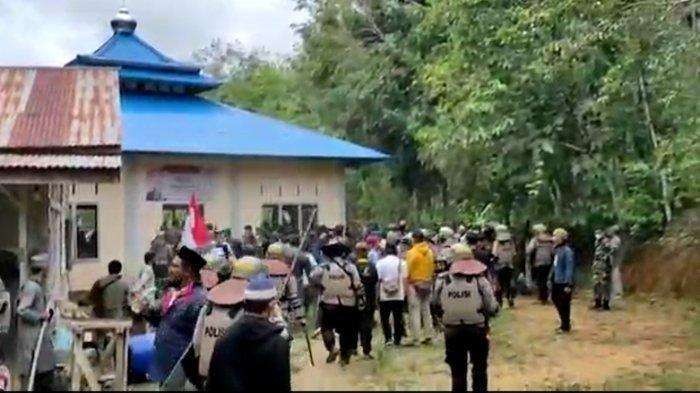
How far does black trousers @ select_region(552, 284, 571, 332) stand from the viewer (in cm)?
1705

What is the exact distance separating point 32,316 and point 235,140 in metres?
15.0

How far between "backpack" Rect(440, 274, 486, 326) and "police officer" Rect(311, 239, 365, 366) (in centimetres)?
323

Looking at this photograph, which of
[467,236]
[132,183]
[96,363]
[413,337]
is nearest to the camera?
[96,363]

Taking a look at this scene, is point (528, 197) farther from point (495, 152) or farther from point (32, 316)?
point (32, 316)

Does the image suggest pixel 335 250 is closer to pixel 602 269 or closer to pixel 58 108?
pixel 58 108

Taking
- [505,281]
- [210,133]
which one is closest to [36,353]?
[505,281]

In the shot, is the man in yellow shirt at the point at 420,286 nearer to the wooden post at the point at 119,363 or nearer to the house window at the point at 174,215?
the wooden post at the point at 119,363

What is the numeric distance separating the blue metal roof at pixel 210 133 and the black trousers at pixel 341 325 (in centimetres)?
957

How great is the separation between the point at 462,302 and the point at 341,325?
3.79 metres

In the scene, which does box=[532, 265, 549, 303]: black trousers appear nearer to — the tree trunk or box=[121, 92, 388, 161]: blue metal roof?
the tree trunk

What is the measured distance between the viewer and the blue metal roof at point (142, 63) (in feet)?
89.0

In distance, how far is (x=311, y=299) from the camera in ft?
62.4

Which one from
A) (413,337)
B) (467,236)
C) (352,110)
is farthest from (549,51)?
(352,110)

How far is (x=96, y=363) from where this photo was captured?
→ 39.4 feet
